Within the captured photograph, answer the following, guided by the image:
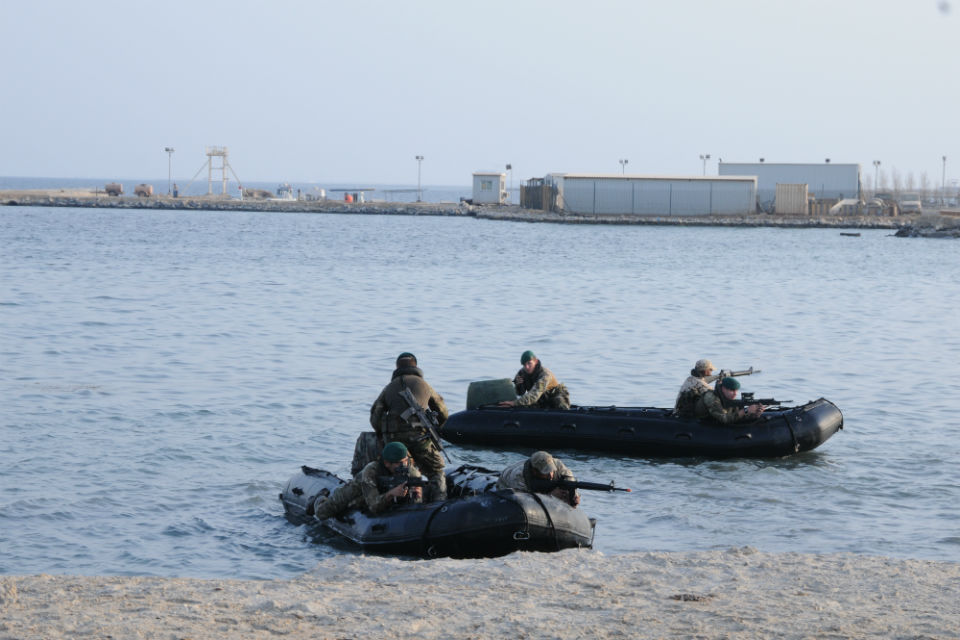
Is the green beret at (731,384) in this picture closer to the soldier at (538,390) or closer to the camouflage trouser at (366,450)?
the soldier at (538,390)

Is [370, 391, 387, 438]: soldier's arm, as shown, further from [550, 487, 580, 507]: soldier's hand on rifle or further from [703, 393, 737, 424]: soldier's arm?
[703, 393, 737, 424]: soldier's arm

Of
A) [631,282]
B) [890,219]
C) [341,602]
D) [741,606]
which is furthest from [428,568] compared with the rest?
[890,219]

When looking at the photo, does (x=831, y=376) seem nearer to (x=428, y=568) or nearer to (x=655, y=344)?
(x=655, y=344)

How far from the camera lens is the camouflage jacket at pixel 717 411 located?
60.5 ft

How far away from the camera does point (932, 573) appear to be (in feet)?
37.7

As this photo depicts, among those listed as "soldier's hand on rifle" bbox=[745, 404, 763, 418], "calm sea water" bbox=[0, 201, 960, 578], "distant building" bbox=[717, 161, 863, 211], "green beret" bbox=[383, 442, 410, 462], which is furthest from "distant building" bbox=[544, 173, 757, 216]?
"green beret" bbox=[383, 442, 410, 462]

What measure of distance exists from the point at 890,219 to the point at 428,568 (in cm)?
10644

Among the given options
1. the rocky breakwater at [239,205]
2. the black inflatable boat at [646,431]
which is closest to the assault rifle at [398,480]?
the black inflatable boat at [646,431]

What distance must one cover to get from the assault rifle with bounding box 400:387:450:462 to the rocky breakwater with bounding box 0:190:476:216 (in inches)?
4343

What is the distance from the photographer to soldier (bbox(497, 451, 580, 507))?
12742 mm

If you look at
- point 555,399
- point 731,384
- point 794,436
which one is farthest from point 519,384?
point 794,436

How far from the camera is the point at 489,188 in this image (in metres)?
127

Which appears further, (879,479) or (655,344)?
(655,344)

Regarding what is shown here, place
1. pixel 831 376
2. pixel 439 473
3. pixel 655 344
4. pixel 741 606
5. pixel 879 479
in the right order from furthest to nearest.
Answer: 1. pixel 655 344
2. pixel 831 376
3. pixel 879 479
4. pixel 439 473
5. pixel 741 606
